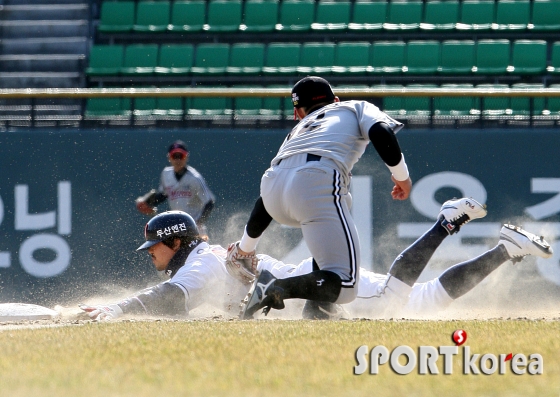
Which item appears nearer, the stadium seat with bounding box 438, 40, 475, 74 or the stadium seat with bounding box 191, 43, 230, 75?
the stadium seat with bounding box 438, 40, 475, 74

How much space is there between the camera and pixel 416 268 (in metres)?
5.98

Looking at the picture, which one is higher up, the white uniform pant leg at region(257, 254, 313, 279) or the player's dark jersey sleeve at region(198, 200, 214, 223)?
the white uniform pant leg at region(257, 254, 313, 279)

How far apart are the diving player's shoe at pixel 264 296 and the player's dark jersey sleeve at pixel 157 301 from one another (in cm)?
73

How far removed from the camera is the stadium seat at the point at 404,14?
13445mm

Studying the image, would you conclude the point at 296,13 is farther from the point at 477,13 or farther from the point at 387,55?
the point at 477,13

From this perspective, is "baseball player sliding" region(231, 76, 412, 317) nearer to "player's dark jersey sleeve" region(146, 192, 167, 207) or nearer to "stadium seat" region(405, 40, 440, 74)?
"player's dark jersey sleeve" region(146, 192, 167, 207)

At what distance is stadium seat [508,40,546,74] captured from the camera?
1261cm

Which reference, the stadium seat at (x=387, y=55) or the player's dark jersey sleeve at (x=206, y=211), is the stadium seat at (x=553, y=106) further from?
the stadium seat at (x=387, y=55)

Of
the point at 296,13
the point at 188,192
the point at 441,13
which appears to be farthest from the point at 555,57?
the point at 188,192

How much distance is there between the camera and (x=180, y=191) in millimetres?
8836

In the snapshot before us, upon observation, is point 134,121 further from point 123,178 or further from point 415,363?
point 415,363

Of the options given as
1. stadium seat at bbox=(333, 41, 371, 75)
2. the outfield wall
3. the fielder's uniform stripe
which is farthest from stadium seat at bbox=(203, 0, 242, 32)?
the fielder's uniform stripe

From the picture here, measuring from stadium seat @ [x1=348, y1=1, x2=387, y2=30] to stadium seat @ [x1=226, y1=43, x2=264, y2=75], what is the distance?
1489mm

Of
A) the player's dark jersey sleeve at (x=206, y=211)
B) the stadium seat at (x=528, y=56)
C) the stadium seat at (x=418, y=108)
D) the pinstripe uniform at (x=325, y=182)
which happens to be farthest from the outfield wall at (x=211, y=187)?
the stadium seat at (x=528, y=56)
